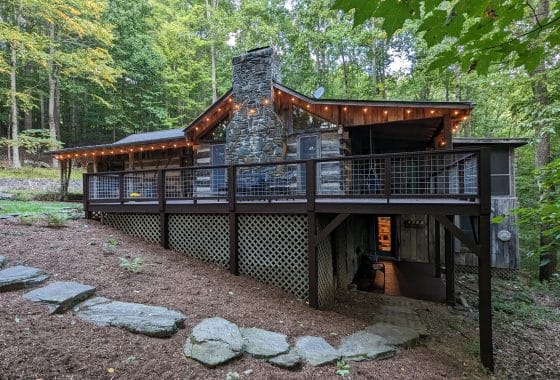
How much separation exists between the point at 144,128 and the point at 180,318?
23070 mm

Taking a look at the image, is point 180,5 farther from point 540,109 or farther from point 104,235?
point 540,109

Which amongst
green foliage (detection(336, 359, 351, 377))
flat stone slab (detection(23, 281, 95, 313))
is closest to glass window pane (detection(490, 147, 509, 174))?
green foliage (detection(336, 359, 351, 377))

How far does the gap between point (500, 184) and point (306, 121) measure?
706 centimetres

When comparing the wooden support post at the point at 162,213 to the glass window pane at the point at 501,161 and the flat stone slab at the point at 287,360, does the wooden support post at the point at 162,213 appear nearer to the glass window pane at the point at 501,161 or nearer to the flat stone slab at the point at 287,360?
the flat stone slab at the point at 287,360

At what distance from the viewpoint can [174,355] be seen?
3477mm

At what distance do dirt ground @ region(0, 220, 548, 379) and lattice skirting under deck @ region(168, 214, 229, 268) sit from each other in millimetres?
250

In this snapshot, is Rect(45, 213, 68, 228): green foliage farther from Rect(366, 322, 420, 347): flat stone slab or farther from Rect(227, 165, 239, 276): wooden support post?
Rect(366, 322, 420, 347): flat stone slab

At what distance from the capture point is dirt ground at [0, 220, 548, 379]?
3.08 metres

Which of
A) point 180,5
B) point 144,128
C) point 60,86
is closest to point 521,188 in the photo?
point 144,128

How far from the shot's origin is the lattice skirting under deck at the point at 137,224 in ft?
25.6

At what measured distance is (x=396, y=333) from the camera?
5.16m

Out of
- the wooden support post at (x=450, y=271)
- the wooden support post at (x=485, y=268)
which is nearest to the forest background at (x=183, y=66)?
the wooden support post at (x=450, y=271)

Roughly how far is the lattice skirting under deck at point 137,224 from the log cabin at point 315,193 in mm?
36

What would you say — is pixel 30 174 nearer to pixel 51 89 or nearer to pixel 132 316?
pixel 51 89
